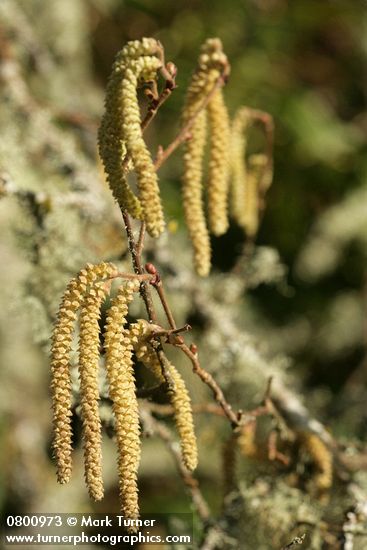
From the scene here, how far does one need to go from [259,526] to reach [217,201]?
0.53m

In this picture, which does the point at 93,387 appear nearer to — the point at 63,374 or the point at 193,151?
the point at 63,374

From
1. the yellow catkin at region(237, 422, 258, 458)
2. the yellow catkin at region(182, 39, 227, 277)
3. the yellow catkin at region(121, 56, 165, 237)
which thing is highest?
the yellow catkin at region(182, 39, 227, 277)

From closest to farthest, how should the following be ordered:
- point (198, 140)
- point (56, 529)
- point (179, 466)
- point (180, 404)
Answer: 1. point (180, 404)
2. point (198, 140)
3. point (179, 466)
4. point (56, 529)

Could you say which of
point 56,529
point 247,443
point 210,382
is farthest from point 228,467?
point 56,529

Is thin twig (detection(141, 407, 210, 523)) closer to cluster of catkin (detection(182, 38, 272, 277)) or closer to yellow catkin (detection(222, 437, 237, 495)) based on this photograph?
yellow catkin (detection(222, 437, 237, 495))

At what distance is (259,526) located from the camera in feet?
3.58

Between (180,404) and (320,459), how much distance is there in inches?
17.5

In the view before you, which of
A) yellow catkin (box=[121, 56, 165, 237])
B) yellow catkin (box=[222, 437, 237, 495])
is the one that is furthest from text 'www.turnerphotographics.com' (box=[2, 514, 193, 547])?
yellow catkin (box=[121, 56, 165, 237])

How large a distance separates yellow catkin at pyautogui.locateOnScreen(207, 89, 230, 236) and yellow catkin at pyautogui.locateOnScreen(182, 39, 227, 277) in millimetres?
21

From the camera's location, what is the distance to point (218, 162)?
0.96m

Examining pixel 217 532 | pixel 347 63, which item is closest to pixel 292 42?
pixel 347 63

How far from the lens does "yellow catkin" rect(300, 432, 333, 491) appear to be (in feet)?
3.66

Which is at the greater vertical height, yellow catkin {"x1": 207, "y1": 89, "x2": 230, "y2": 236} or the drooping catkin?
yellow catkin {"x1": 207, "y1": 89, "x2": 230, "y2": 236}

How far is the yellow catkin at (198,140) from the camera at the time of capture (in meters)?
0.89
